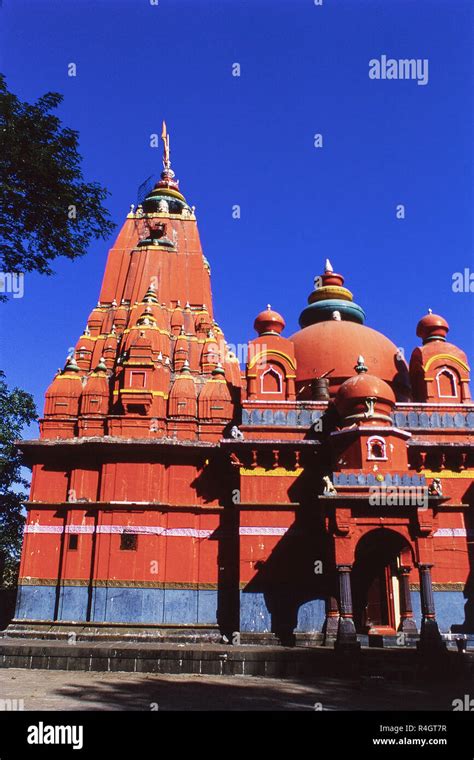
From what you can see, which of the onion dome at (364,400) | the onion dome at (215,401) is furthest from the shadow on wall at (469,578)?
the onion dome at (215,401)

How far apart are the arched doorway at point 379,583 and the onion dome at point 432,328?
9806mm

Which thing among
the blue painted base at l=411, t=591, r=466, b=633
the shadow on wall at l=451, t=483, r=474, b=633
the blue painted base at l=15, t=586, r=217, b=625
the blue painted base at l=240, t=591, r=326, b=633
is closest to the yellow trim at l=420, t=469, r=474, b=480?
the shadow on wall at l=451, t=483, r=474, b=633

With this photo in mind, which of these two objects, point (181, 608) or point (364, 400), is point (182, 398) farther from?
point (181, 608)

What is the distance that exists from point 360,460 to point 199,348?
9.40 m

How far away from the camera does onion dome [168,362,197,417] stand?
2225 centimetres

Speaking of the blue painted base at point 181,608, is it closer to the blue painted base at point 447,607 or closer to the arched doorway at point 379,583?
the blue painted base at point 447,607

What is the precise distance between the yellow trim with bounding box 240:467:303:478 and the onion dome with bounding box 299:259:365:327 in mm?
9525

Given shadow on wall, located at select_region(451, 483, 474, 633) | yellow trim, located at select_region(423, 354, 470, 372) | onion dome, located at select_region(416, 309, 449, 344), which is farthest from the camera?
onion dome, located at select_region(416, 309, 449, 344)

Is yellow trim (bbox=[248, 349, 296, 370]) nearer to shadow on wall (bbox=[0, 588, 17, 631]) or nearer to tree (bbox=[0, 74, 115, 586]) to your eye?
tree (bbox=[0, 74, 115, 586])

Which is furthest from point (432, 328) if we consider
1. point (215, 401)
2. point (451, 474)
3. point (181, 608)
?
point (181, 608)

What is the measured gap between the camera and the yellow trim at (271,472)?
20.2 metres

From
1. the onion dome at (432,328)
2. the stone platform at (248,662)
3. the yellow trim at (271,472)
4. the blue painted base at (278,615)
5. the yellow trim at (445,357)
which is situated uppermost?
the onion dome at (432,328)

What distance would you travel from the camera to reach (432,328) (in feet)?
82.7

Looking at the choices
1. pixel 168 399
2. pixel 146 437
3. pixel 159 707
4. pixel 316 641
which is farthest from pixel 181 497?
pixel 159 707
